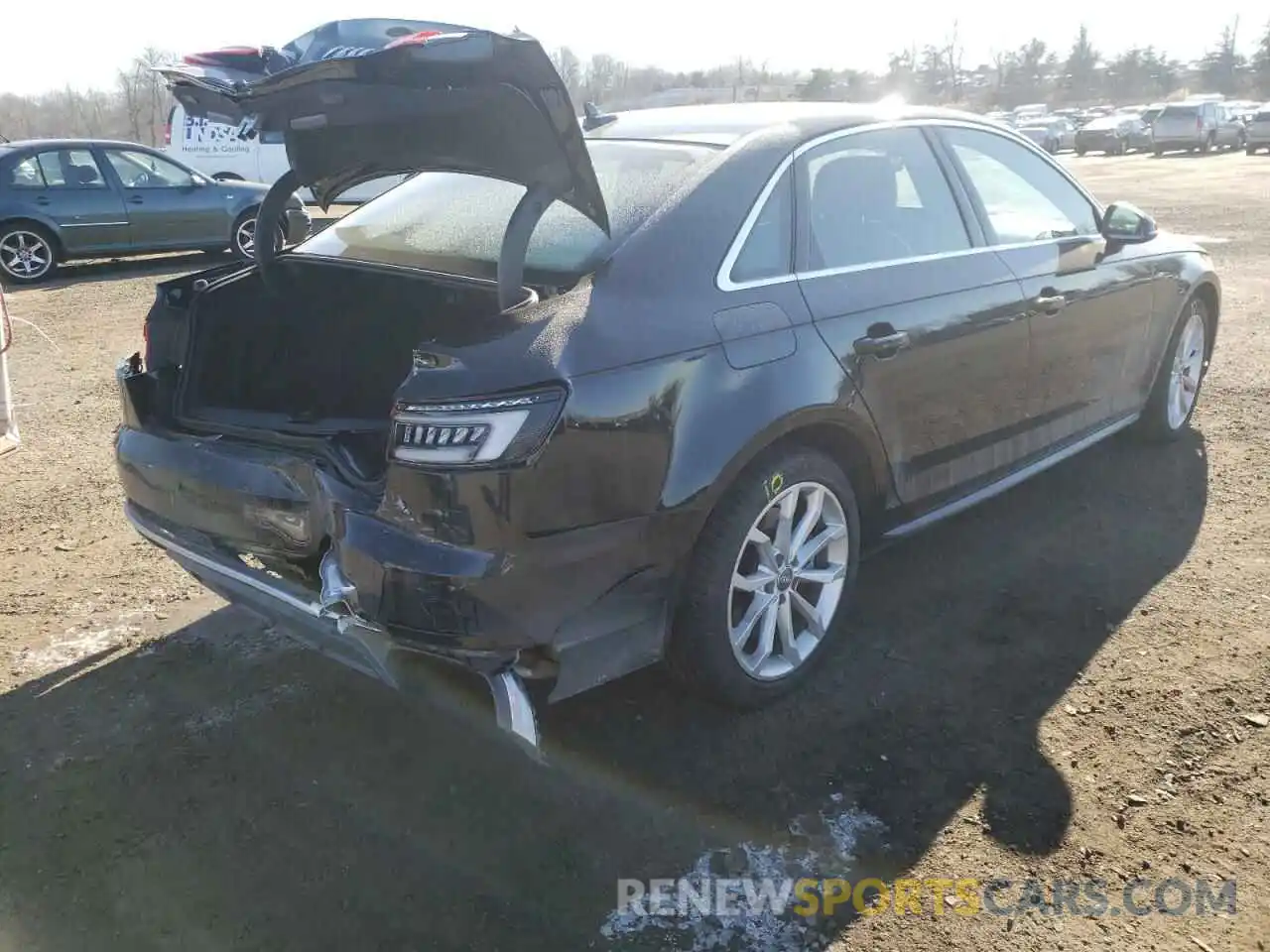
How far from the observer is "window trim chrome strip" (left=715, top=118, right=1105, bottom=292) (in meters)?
2.97

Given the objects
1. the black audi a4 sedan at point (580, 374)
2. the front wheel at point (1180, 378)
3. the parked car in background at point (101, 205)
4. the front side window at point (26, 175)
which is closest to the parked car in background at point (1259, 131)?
the parked car in background at point (101, 205)

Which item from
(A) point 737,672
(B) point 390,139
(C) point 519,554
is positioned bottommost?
(A) point 737,672

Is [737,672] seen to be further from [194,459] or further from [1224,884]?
[194,459]

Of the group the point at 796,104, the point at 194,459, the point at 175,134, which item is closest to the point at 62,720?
the point at 194,459

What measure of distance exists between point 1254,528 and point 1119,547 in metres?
0.65

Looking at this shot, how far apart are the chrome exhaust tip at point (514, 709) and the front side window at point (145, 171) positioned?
11.9 m

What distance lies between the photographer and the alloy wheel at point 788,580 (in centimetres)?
310

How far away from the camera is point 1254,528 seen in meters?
4.45

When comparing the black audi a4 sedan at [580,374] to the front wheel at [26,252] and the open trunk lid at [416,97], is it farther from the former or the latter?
the front wheel at [26,252]

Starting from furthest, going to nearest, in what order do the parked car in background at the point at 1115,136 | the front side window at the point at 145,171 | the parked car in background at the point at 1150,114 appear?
the parked car in background at the point at 1115,136, the parked car in background at the point at 1150,114, the front side window at the point at 145,171

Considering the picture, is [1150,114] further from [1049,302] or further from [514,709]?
[514,709]

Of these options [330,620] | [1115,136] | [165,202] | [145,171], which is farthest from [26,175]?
[1115,136]

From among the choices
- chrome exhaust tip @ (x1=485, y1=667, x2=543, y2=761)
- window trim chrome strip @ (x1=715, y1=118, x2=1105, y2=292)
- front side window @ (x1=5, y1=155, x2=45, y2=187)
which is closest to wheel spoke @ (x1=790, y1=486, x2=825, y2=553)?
window trim chrome strip @ (x1=715, y1=118, x2=1105, y2=292)

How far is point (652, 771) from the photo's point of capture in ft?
9.75
